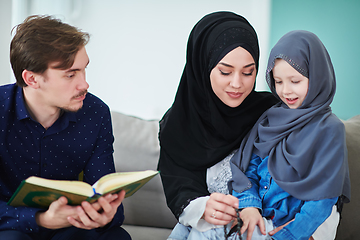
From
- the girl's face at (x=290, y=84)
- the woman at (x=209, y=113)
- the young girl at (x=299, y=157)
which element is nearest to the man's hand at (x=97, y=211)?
the woman at (x=209, y=113)

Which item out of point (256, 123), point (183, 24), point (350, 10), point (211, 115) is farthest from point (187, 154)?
point (350, 10)

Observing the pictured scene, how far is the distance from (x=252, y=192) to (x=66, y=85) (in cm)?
80

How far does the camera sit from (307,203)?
1211 millimetres

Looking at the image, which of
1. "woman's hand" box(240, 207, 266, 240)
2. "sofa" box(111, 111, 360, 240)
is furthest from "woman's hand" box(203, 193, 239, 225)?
"sofa" box(111, 111, 360, 240)

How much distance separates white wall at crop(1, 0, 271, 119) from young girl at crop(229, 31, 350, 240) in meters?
1.21

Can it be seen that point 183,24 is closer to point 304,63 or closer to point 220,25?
point 220,25

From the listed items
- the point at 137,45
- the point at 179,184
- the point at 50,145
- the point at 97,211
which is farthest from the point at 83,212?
the point at 137,45

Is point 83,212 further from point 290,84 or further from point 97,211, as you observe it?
point 290,84

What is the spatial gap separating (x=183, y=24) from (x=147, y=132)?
98cm

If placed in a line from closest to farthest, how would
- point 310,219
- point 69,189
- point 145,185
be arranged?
point 69,189 → point 310,219 → point 145,185

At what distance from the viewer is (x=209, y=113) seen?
5.02 feet

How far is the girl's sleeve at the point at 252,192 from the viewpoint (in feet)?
4.31

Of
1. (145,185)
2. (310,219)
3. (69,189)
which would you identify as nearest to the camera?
(69,189)

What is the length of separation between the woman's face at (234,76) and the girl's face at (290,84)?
12 cm
